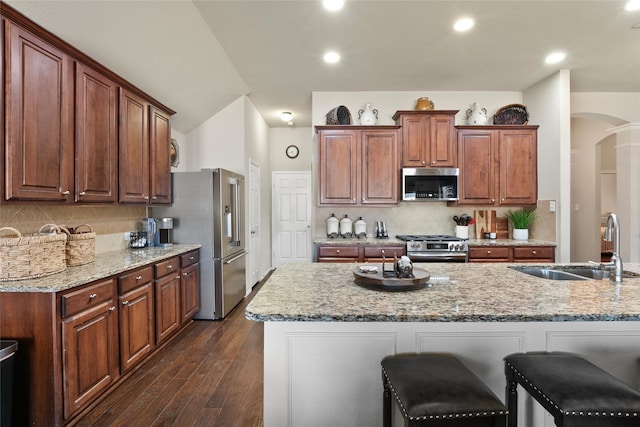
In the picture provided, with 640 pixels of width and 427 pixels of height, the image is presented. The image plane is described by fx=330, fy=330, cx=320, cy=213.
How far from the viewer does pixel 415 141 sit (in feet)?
13.9

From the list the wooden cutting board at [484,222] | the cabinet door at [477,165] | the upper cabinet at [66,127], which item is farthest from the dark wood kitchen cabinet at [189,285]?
the wooden cutting board at [484,222]

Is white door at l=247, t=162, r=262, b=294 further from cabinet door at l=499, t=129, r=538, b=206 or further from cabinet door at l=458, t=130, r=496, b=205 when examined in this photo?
cabinet door at l=499, t=129, r=538, b=206

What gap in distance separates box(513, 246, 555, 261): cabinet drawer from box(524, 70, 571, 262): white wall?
4.8 inches

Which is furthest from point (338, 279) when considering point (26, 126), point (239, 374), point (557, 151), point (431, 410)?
point (557, 151)

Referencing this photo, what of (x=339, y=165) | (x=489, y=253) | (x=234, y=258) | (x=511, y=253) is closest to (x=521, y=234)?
(x=511, y=253)

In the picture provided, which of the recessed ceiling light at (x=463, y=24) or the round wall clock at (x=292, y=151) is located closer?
the recessed ceiling light at (x=463, y=24)

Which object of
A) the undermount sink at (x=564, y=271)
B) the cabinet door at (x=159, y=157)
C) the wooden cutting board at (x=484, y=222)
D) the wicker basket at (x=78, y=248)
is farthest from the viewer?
the wooden cutting board at (x=484, y=222)

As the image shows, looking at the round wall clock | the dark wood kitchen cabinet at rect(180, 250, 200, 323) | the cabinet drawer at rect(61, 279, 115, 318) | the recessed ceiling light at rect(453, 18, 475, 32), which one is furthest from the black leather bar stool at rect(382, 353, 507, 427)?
the round wall clock

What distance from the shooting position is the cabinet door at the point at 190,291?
3.45m

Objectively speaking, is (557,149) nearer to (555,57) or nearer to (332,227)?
(555,57)

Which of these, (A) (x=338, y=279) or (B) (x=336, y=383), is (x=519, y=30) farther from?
(B) (x=336, y=383)

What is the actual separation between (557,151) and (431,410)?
4066mm

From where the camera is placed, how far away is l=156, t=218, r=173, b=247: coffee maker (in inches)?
145

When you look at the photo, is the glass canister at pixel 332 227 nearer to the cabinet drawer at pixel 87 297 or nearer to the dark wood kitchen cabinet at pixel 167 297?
the dark wood kitchen cabinet at pixel 167 297
